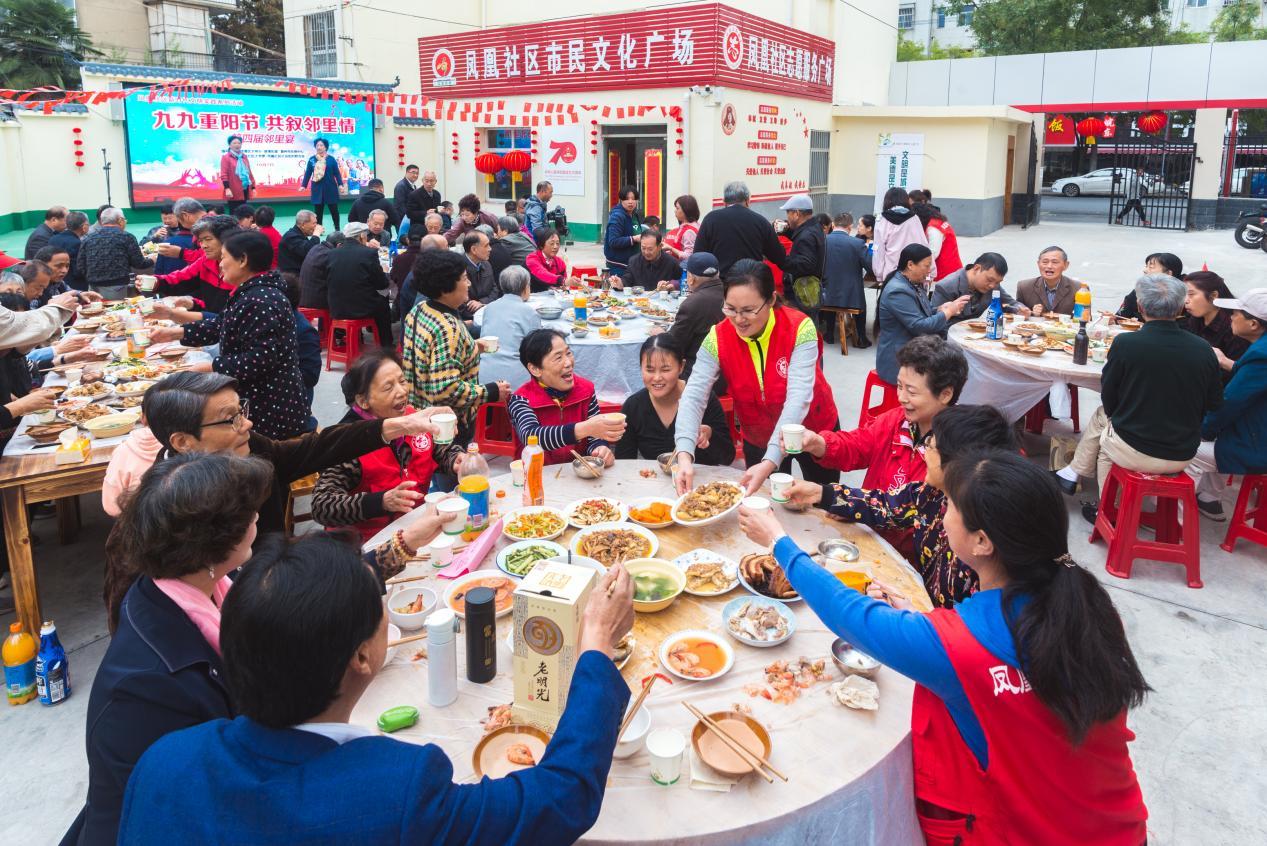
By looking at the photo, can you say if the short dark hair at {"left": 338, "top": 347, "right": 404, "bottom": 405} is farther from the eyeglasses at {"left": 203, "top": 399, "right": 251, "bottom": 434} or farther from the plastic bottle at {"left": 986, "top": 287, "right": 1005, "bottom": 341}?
the plastic bottle at {"left": 986, "top": 287, "right": 1005, "bottom": 341}

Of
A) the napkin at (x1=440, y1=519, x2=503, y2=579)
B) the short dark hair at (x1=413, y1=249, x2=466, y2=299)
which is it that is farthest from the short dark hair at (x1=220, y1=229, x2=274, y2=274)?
the napkin at (x1=440, y1=519, x2=503, y2=579)

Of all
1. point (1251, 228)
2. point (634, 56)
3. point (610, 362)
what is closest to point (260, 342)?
point (610, 362)

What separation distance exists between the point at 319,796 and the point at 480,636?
879mm

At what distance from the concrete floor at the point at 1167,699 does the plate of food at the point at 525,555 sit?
1.78m

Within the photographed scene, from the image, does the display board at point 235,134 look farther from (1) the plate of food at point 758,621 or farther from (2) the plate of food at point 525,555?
(1) the plate of food at point 758,621

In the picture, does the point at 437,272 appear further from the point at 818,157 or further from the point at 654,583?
the point at 818,157

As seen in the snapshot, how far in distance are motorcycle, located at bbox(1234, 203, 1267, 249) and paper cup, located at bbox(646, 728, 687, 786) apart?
20413mm

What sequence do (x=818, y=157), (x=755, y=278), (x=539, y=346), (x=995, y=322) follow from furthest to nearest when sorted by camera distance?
(x=818, y=157) → (x=995, y=322) → (x=539, y=346) → (x=755, y=278)

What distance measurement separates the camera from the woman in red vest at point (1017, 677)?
1633 millimetres

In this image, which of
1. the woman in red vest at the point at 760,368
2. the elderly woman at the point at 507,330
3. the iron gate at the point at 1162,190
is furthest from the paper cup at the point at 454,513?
the iron gate at the point at 1162,190

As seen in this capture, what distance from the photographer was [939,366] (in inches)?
124

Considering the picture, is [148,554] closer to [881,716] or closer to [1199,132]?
[881,716]

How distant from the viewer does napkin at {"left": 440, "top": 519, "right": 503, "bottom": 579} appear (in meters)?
2.67

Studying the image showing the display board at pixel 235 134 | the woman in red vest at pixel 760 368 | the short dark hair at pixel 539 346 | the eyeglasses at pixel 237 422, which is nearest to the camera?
the eyeglasses at pixel 237 422
